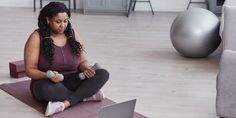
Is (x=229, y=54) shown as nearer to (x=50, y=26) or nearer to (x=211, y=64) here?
(x=50, y=26)

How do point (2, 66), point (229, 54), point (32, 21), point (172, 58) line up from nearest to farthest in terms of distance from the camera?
point (229, 54)
point (2, 66)
point (172, 58)
point (32, 21)

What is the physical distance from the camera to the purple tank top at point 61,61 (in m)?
3.28

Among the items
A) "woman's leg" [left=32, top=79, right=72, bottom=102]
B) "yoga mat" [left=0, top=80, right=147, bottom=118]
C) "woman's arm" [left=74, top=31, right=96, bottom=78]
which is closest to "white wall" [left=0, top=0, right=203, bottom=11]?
"yoga mat" [left=0, top=80, right=147, bottom=118]

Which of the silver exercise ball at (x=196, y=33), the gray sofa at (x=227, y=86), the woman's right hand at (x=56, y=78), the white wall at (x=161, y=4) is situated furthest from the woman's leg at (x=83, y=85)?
the white wall at (x=161, y=4)

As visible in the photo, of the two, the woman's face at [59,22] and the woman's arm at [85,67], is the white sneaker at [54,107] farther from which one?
the woman's face at [59,22]

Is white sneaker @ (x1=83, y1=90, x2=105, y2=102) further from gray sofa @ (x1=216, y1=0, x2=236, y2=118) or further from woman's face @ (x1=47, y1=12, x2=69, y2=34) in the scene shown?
gray sofa @ (x1=216, y1=0, x2=236, y2=118)

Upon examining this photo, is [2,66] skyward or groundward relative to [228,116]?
groundward

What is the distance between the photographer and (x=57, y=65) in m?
3.31

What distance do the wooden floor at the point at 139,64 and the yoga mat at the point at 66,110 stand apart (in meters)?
0.06

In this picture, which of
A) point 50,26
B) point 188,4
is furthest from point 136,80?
point 188,4

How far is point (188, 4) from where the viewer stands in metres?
7.38

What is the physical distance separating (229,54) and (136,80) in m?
1.53

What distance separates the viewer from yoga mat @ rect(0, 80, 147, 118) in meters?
3.14

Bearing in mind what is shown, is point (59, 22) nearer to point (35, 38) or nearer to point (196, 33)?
point (35, 38)
